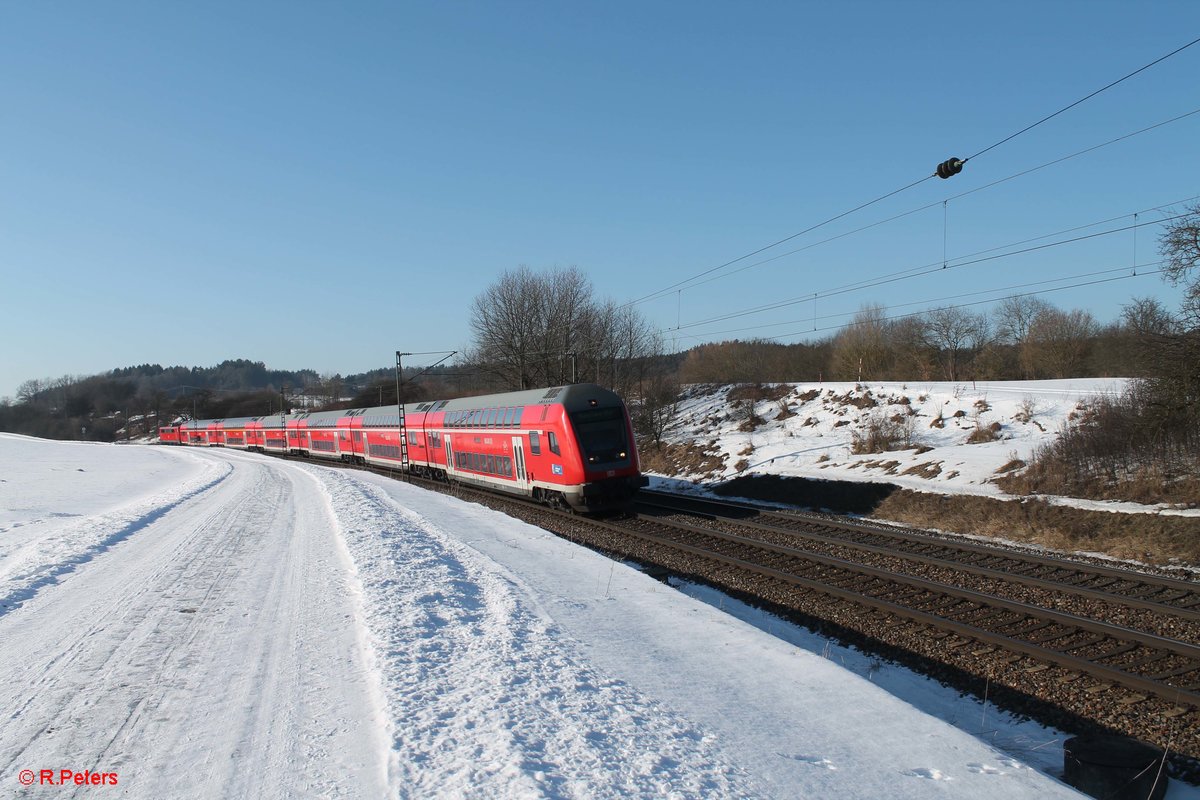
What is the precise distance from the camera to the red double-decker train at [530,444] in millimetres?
19562

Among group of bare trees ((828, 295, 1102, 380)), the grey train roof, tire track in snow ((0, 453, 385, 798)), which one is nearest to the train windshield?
the grey train roof

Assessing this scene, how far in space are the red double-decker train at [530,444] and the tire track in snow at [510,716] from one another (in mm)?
11183

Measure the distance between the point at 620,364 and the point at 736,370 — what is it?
8845 mm

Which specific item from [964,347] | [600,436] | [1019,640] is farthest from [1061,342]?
[1019,640]

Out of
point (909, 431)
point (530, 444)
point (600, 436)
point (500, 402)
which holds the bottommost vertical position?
point (909, 431)

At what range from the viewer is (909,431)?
2608 centimetres

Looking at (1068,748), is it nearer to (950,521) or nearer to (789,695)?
(789,695)

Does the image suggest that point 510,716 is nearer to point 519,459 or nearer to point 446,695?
point 446,695

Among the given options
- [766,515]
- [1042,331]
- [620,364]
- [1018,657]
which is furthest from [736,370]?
[1018,657]

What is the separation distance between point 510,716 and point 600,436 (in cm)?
1493

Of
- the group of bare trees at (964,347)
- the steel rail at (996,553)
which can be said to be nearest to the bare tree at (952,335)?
the group of bare trees at (964,347)

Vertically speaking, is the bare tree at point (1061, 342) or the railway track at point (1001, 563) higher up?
the bare tree at point (1061, 342)

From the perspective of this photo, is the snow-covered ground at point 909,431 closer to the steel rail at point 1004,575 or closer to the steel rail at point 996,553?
the steel rail at point 996,553

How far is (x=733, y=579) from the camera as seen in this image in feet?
40.2
